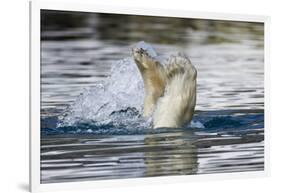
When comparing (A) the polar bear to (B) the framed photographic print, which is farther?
(A) the polar bear

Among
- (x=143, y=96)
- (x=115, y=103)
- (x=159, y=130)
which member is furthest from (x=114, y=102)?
(x=159, y=130)

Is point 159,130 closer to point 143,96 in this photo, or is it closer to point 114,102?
point 143,96

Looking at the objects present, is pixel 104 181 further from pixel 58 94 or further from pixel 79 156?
pixel 58 94

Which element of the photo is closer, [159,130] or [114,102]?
[114,102]

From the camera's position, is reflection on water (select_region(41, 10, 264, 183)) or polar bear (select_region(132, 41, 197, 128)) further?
polar bear (select_region(132, 41, 197, 128))

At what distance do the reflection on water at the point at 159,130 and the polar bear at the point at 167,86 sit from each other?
0.06 m

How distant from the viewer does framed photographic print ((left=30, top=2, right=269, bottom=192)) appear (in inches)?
177

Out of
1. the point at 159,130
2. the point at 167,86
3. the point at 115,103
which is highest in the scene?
the point at 167,86

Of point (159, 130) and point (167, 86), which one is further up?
point (167, 86)

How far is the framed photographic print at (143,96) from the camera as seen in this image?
4.50 metres

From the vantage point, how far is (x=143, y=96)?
15.7ft

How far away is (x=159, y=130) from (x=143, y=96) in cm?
29
